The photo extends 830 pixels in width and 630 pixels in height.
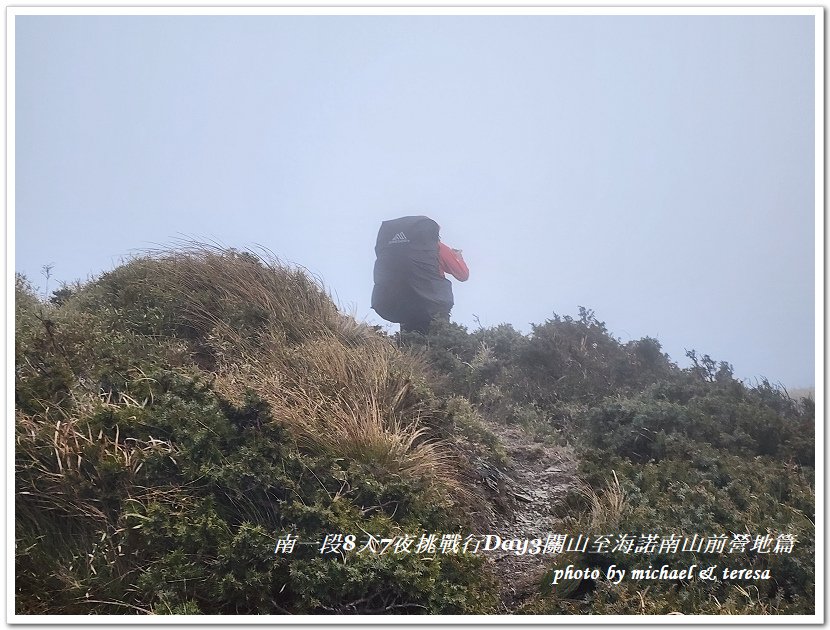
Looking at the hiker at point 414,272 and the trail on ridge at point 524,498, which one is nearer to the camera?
the trail on ridge at point 524,498

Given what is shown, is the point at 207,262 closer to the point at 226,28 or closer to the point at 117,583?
the point at 226,28

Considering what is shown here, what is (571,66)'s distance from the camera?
4148mm

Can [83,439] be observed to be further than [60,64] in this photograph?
No

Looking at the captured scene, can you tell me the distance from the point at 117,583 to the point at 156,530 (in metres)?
0.31

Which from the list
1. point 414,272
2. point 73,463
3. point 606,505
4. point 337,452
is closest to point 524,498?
point 606,505

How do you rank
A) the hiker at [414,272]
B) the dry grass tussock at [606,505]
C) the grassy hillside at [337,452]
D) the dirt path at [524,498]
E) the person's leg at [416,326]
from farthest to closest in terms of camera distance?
the person's leg at [416,326]
the hiker at [414,272]
the dry grass tussock at [606,505]
the dirt path at [524,498]
the grassy hillside at [337,452]

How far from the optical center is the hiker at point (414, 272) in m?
4.39

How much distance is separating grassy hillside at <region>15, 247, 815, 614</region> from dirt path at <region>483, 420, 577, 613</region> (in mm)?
23

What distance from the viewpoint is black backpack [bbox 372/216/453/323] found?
439cm

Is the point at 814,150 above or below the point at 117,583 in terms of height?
above

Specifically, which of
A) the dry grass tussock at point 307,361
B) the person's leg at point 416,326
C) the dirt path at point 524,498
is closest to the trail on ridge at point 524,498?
the dirt path at point 524,498

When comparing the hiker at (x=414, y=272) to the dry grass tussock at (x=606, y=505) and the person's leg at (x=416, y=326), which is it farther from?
the dry grass tussock at (x=606, y=505)

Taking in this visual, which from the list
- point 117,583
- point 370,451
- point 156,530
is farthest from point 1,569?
point 370,451

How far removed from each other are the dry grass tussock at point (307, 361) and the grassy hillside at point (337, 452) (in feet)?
0.04
